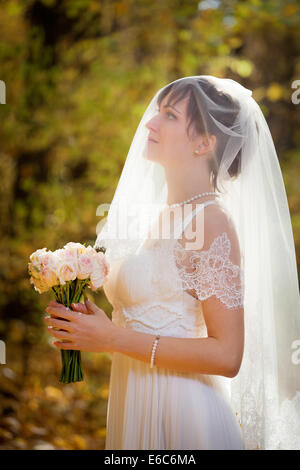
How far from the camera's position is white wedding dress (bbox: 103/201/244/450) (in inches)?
72.6

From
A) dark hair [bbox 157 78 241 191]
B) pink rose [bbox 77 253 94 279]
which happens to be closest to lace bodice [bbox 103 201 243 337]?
pink rose [bbox 77 253 94 279]

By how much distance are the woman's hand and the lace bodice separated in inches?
7.1

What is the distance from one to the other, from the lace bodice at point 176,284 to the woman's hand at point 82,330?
180 mm

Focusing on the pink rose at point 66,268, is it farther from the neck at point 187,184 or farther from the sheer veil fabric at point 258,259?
the neck at point 187,184

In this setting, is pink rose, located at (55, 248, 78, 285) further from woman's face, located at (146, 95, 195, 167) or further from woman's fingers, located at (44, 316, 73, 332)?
woman's face, located at (146, 95, 195, 167)

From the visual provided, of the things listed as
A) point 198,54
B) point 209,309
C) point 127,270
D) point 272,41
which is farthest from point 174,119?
point 272,41

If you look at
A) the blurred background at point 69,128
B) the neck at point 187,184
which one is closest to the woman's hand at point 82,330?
the neck at point 187,184

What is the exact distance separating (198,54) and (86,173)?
1.87 metres

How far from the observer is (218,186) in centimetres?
212

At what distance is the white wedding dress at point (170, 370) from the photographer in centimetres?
184

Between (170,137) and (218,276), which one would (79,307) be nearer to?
(218,276)

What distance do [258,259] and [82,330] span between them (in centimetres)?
80

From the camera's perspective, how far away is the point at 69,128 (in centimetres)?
522
